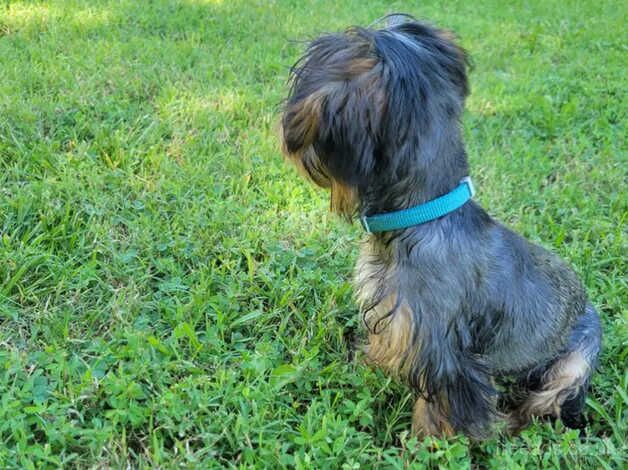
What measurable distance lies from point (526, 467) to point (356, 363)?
2.84 feet

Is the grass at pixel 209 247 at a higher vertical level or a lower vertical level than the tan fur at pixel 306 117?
lower

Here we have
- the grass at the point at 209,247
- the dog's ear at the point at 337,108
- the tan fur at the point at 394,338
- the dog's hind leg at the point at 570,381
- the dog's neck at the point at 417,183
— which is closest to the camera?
the dog's ear at the point at 337,108

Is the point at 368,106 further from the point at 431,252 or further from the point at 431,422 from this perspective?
the point at 431,422

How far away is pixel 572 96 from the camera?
229 inches

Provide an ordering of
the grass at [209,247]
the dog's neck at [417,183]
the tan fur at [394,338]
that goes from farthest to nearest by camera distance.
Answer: the grass at [209,247]
the tan fur at [394,338]
the dog's neck at [417,183]

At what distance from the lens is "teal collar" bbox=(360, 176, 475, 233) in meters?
2.36

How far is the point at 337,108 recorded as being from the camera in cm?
207

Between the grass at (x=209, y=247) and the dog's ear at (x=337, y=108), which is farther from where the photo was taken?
the grass at (x=209, y=247)

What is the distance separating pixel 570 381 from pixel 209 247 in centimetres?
197

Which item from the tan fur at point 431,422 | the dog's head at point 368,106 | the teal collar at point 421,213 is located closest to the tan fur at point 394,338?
the tan fur at point 431,422

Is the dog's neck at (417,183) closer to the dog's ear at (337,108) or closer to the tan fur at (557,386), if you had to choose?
the dog's ear at (337,108)

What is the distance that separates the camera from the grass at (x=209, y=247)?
261cm

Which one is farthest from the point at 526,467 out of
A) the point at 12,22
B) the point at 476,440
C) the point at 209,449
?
the point at 12,22

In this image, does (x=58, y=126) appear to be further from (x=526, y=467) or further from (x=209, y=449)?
(x=526, y=467)
